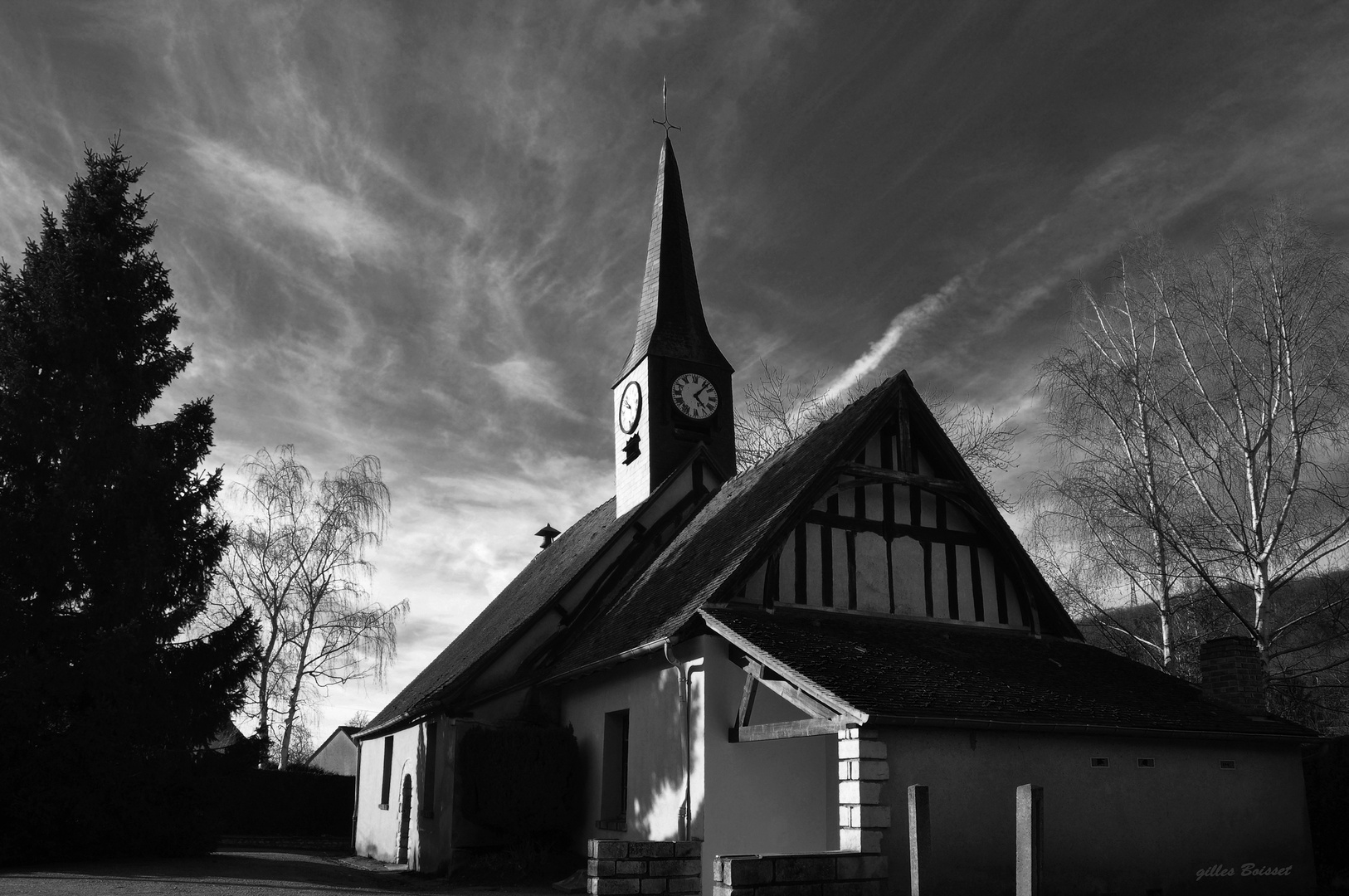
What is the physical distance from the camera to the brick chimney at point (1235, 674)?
13344 millimetres

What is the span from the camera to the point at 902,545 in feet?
46.5

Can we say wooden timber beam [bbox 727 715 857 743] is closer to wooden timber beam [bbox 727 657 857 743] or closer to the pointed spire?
wooden timber beam [bbox 727 657 857 743]

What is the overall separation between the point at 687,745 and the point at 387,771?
1103 cm

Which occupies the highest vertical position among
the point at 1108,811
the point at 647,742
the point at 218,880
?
the point at 647,742

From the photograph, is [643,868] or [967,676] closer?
[643,868]

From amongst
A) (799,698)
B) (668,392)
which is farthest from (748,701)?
(668,392)

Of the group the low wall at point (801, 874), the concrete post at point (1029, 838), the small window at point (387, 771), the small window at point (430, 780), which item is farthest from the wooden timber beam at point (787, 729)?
the small window at point (387, 771)

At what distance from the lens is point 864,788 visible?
32.1ft

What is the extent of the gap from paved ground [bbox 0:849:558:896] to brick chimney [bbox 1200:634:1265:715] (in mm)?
8984

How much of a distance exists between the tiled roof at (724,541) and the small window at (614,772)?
1025mm

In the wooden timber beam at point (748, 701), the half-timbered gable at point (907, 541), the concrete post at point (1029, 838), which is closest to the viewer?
the concrete post at point (1029, 838)

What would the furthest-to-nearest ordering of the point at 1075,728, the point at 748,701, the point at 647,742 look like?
the point at 647,742 < the point at 748,701 < the point at 1075,728

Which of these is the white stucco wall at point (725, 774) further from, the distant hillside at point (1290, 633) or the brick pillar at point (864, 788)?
the distant hillside at point (1290, 633)

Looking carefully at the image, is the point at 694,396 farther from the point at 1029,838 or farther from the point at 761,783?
the point at 1029,838
